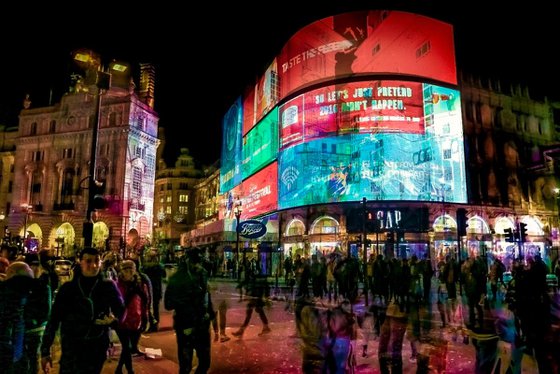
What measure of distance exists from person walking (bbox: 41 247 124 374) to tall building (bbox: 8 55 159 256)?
60.2 m

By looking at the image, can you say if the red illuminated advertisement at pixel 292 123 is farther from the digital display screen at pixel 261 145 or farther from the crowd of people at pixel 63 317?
the crowd of people at pixel 63 317

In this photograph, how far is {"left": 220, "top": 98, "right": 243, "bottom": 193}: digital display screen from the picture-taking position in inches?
2315

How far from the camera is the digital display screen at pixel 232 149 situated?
193 feet

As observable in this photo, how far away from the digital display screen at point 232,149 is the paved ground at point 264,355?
1872 inches

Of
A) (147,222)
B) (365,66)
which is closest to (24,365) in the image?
(365,66)

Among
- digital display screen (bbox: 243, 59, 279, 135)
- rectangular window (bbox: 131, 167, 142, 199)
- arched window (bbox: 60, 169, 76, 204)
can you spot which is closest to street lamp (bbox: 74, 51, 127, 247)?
digital display screen (bbox: 243, 59, 279, 135)

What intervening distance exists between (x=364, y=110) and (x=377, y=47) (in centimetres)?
660

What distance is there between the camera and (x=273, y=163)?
45.4 meters

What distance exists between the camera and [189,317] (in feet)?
20.5

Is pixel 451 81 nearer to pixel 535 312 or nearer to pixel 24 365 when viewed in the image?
pixel 535 312

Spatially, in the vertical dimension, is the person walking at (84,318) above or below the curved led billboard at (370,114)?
below

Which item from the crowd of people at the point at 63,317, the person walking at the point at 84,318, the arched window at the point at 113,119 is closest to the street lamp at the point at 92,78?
the crowd of people at the point at 63,317

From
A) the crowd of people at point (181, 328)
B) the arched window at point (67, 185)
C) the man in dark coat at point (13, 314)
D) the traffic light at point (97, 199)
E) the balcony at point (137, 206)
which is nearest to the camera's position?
the crowd of people at point (181, 328)

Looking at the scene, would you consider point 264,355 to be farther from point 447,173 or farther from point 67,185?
point 67,185
